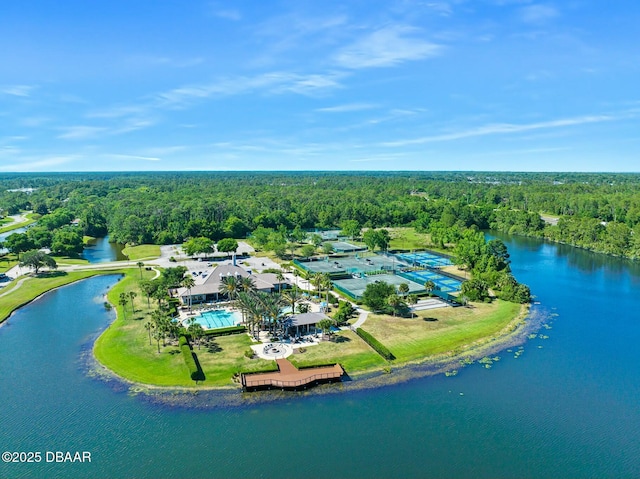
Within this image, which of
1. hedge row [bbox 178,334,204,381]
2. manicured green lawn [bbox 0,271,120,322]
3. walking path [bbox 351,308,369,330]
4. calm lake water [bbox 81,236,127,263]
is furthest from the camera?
calm lake water [bbox 81,236,127,263]

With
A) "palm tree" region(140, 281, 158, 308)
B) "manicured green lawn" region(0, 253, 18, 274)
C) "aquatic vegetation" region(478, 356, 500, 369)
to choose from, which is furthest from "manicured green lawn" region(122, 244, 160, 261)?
"aquatic vegetation" region(478, 356, 500, 369)

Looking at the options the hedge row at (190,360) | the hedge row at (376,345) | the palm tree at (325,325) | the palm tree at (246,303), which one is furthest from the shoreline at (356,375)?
the palm tree at (246,303)

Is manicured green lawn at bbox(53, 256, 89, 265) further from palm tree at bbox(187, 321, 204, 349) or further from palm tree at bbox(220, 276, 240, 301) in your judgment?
palm tree at bbox(187, 321, 204, 349)

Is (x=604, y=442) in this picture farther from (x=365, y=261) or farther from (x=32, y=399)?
(x=365, y=261)

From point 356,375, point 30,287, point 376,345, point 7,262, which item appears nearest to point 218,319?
point 376,345

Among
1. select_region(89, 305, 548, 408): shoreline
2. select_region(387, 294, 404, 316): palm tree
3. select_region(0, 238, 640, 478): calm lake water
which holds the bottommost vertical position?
select_region(0, 238, 640, 478): calm lake water

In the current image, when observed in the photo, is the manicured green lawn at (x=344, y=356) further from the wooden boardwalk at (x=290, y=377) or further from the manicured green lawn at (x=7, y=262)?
the manicured green lawn at (x=7, y=262)

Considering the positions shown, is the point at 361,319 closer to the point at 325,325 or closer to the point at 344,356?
the point at 325,325
